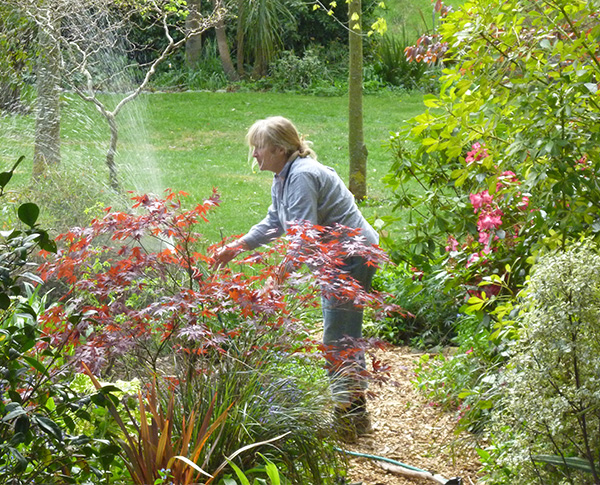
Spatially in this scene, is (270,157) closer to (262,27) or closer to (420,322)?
(420,322)

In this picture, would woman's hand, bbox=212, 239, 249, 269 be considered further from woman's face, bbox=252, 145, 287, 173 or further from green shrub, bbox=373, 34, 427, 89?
green shrub, bbox=373, 34, 427, 89

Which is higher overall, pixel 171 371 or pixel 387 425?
pixel 171 371

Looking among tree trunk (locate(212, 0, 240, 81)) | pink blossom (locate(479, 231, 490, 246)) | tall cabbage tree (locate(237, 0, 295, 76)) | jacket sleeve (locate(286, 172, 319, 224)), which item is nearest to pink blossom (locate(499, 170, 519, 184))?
pink blossom (locate(479, 231, 490, 246))

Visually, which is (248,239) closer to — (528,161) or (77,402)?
(528,161)

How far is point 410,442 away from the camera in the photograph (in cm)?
378

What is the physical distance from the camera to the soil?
3381mm

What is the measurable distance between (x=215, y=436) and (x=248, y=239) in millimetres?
1300

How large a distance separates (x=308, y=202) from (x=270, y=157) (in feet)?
1.08

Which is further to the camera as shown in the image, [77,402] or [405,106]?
[405,106]

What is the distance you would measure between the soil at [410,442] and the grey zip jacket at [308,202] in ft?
2.51

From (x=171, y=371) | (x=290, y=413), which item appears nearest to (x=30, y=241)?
Answer: (x=290, y=413)

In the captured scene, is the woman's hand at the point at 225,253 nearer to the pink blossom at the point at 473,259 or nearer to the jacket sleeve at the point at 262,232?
the jacket sleeve at the point at 262,232

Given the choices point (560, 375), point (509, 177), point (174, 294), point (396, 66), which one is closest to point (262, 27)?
point (396, 66)

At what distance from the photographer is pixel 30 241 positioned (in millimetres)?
1803
